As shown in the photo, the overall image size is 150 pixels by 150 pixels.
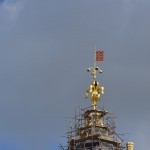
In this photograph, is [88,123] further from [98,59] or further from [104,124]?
[98,59]

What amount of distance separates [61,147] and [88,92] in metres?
11.5

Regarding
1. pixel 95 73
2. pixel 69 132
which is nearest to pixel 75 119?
pixel 69 132

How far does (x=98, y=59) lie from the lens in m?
106

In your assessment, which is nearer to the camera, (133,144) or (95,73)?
(133,144)

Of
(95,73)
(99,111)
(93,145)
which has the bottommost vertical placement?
(93,145)

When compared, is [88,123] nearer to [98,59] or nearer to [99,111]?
[99,111]

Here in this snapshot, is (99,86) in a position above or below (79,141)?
above

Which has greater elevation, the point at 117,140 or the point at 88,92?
the point at 88,92

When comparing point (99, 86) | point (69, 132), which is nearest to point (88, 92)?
point (99, 86)

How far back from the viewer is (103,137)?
94625 millimetres

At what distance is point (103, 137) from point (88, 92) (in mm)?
11045

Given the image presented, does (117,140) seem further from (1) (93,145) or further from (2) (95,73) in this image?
(2) (95,73)

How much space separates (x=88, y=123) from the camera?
98.4 metres

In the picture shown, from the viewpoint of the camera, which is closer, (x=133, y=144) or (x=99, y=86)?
(x=133, y=144)
